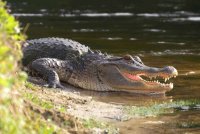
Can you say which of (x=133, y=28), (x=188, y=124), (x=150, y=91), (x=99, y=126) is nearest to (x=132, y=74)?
(x=150, y=91)

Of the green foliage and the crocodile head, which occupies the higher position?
the green foliage

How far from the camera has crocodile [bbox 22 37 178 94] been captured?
11.1 meters

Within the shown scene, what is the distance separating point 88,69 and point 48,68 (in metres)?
0.91

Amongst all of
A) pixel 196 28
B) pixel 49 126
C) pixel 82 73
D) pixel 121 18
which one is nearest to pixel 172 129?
pixel 49 126

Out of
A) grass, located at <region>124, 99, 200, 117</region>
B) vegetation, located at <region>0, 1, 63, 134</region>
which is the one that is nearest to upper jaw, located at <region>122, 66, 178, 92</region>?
grass, located at <region>124, 99, 200, 117</region>

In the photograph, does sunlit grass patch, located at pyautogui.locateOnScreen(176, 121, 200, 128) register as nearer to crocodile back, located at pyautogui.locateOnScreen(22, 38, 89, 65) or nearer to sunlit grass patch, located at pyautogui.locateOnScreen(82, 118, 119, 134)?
sunlit grass patch, located at pyautogui.locateOnScreen(82, 118, 119, 134)

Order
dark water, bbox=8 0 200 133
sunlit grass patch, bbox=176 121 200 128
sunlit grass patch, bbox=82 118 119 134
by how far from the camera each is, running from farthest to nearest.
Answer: dark water, bbox=8 0 200 133, sunlit grass patch, bbox=176 121 200 128, sunlit grass patch, bbox=82 118 119 134

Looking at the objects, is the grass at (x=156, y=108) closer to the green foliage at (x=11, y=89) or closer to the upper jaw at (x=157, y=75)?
the upper jaw at (x=157, y=75)

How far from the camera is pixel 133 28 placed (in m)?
21.2

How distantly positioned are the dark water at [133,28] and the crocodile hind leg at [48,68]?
775mm

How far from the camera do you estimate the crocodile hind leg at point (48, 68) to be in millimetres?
11016

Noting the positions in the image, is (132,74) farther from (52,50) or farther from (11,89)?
(11,89)

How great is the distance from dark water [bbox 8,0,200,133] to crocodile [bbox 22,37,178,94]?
0.32 m

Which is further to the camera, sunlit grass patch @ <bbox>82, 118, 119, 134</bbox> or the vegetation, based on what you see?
sunlit grass patch @ <bbox>82, 118, 119, 134</bbox>
